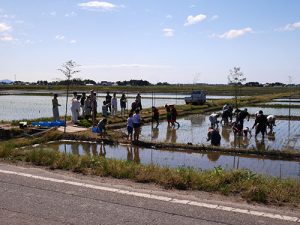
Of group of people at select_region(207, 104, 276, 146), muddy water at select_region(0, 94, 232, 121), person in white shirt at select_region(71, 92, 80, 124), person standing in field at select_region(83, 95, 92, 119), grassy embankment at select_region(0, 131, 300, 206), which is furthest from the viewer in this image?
muddy water at select_region(0, 94, 232, 121)

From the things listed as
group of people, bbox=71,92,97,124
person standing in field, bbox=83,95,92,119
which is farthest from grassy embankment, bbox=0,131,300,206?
person standing in field, bbox=83,95,92,119

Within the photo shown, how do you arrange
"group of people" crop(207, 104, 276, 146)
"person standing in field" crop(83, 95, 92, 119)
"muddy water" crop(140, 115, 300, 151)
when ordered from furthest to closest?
"person standing in field" crop(83, 95, 92, 119) → "muddy water" crop(140, 115, 300, 151) → "group of people" crop(207, 104, 276, 146)

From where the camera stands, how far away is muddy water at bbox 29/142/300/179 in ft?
44.6

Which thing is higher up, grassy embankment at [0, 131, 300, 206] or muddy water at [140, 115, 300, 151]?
grassy embankment at [0, 131, 300, 206]

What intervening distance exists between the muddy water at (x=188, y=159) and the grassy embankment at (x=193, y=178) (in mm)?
3731

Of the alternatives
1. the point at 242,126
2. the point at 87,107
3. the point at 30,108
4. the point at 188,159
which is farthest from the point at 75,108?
the point at 30,108

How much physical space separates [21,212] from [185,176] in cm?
327

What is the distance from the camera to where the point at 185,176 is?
322 inches

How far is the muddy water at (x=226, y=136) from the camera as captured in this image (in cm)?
1809

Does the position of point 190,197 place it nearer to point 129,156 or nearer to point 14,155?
point 14,155

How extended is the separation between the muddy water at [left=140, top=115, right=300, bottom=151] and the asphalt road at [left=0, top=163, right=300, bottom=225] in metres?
10.6

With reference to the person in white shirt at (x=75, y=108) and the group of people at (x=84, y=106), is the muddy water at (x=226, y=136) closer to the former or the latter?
the group of people at (x=84, y=106)

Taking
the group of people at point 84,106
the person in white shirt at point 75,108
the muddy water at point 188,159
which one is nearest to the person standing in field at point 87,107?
the group of people at point 84,106

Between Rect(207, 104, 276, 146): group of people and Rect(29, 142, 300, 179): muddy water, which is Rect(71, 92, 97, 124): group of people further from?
Rect(207, 104, 276, 146): group of people
